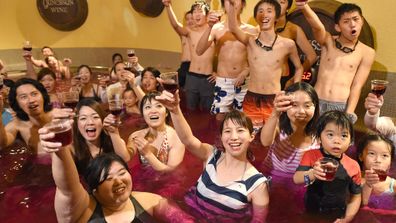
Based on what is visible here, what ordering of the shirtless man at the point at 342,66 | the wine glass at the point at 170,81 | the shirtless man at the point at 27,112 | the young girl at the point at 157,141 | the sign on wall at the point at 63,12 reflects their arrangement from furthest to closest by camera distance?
the sign on wall at the point at 63,12 → the shirtless man at the point at 342,66 → the shirtless man at the point at 27,112 → the young girl at the point at 157,141 → the wine glass at the point at 170,81

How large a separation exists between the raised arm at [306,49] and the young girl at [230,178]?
2.36 metres

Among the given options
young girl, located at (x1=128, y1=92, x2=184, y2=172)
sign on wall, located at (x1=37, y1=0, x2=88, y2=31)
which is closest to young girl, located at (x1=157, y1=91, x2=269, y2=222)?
young girl, located at (x1=128, y1=92, x2=184, y2=172)

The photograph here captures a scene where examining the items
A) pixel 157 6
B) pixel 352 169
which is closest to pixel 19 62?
pixel 157 6

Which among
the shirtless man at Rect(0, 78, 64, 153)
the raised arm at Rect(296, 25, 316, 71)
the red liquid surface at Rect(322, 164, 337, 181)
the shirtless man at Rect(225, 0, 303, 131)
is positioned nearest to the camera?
the red liquid surface at Rect(322, 164, 337, 181)

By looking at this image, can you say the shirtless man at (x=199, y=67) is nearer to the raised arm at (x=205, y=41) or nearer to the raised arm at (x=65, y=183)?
the raised arm at (x=205, y=41)

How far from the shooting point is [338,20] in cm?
412

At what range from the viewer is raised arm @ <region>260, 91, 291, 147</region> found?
8.63 ft

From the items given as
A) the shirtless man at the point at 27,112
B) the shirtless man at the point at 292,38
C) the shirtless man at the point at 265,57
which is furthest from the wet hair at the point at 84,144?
the shirtless man at the point at 292,38

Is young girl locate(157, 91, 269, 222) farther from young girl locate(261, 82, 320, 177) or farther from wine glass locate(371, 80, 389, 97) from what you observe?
wine glass locate(371, 80, 389, 97)

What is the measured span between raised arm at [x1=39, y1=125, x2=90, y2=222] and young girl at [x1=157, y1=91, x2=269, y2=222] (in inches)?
36.3

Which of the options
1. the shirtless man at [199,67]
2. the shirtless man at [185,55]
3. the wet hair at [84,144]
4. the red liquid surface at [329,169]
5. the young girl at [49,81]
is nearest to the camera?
the red liquid surface at [329,169]

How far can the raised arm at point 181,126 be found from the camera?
2.62 metres

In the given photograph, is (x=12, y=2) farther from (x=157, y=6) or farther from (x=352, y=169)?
(x=352, y=169)

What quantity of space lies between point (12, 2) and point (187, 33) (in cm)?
534
